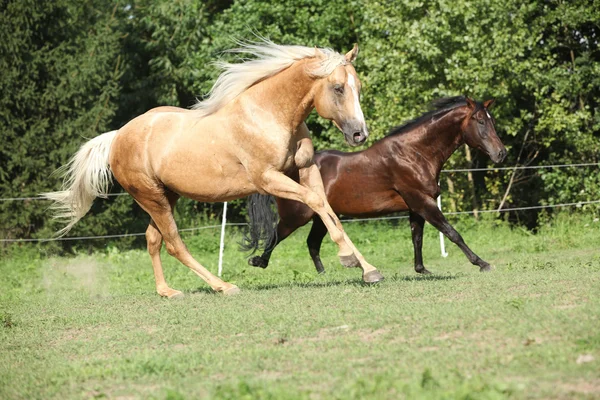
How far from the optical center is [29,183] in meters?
20.2

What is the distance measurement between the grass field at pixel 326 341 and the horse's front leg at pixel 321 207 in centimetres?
23

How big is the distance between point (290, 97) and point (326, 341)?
3075mm

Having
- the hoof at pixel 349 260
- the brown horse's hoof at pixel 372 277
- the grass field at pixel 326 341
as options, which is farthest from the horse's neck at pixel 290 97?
the grass field at pixel 326 341

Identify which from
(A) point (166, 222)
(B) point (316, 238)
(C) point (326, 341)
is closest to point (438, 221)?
(B) point (316, 238)

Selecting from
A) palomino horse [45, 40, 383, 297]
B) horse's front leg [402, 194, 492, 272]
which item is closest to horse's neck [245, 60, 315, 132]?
palomino horse [45, 40, 383, 297]

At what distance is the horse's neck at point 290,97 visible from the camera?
790 centimetres

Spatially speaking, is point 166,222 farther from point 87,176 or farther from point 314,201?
point 314,201

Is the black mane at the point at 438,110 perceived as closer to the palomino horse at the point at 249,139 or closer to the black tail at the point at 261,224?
the black tail at the point at 261,224

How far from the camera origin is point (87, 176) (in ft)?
30.9

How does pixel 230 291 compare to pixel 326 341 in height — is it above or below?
below

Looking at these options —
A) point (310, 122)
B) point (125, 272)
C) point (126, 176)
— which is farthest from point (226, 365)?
point (310, 122)

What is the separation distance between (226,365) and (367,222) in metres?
13.8

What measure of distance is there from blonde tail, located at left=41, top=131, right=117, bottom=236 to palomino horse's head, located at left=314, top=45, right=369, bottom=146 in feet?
9.22

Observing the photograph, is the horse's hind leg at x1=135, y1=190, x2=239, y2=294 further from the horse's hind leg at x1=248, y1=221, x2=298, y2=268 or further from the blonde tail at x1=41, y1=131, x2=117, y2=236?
the horse's hind leg at x1=248, y1=221, x2=298, y2=268
